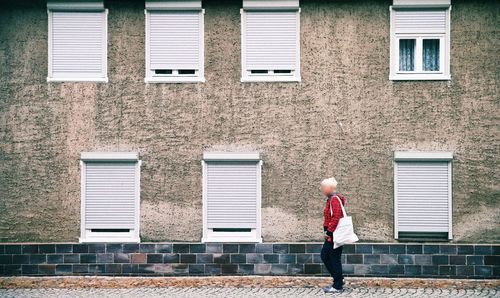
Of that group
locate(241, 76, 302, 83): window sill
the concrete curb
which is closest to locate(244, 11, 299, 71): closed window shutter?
locate(241, 76, 302, 83): window sill

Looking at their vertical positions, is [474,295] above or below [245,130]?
below

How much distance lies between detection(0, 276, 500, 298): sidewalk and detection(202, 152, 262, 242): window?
1.01 meters

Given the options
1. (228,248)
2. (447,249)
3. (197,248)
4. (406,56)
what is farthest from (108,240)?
(406,56)

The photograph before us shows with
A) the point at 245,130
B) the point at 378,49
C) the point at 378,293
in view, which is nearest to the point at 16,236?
the point at 245,130

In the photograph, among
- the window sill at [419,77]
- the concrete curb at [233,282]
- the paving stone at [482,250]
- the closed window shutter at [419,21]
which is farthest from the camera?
the closed window shutter at [419,21]

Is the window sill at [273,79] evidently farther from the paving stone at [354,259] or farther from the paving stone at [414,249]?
the paving stone at [414,249]

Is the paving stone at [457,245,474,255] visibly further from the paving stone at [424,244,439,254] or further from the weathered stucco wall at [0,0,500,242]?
the paving stone at [424,244,439,254]

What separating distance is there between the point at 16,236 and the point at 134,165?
9.13 feet

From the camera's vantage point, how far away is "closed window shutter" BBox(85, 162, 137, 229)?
14078 mm

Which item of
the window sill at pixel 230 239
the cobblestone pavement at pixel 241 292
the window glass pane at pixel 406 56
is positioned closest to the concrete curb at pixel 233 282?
the cobblestone pavement at pixel 241 292

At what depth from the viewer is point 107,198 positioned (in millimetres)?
14117

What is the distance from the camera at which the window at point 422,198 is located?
1386 cm

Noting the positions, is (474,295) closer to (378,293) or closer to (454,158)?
(378,293)

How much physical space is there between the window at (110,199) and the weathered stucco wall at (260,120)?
20 centimetres
